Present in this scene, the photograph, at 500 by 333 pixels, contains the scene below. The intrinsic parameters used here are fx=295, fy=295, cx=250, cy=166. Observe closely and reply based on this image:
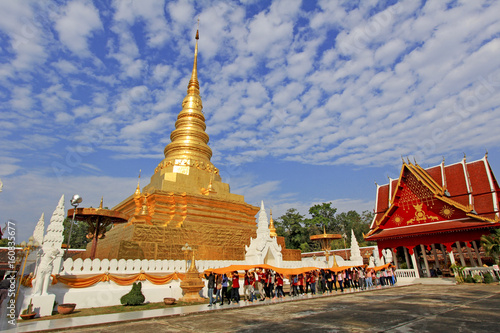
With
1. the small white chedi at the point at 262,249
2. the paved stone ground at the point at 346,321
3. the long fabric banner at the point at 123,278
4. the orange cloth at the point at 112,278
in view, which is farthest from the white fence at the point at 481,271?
the orange cloth at the point at 112,278

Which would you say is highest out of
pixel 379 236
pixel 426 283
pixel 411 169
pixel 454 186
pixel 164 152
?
pixel 164 152

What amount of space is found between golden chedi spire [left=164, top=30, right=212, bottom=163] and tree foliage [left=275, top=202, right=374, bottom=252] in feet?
68.5

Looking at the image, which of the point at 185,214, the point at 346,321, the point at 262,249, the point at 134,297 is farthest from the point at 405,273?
the point at 134,297

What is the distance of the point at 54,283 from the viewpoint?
10453 mm

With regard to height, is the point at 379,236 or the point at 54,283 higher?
the point at 379,236

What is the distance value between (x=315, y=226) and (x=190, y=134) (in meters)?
32.2

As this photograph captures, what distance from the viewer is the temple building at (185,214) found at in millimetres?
16641

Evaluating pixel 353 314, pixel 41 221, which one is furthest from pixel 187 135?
pixel 353 314

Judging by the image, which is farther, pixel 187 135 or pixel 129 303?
pixel 187 135

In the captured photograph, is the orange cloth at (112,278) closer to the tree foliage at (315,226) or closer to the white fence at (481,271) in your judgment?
the white fence at (481,271)

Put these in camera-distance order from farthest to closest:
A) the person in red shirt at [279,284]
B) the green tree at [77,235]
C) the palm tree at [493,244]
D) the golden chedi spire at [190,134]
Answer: the green tree at [77,235], the golden chedi spire at [190,134], the palm tree at [493,244], the person in red shirt at [279,284]

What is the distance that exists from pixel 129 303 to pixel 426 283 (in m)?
18.2

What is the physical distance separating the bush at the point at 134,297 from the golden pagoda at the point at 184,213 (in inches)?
152

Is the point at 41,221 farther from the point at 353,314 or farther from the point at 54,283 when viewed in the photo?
the point at 353,314
